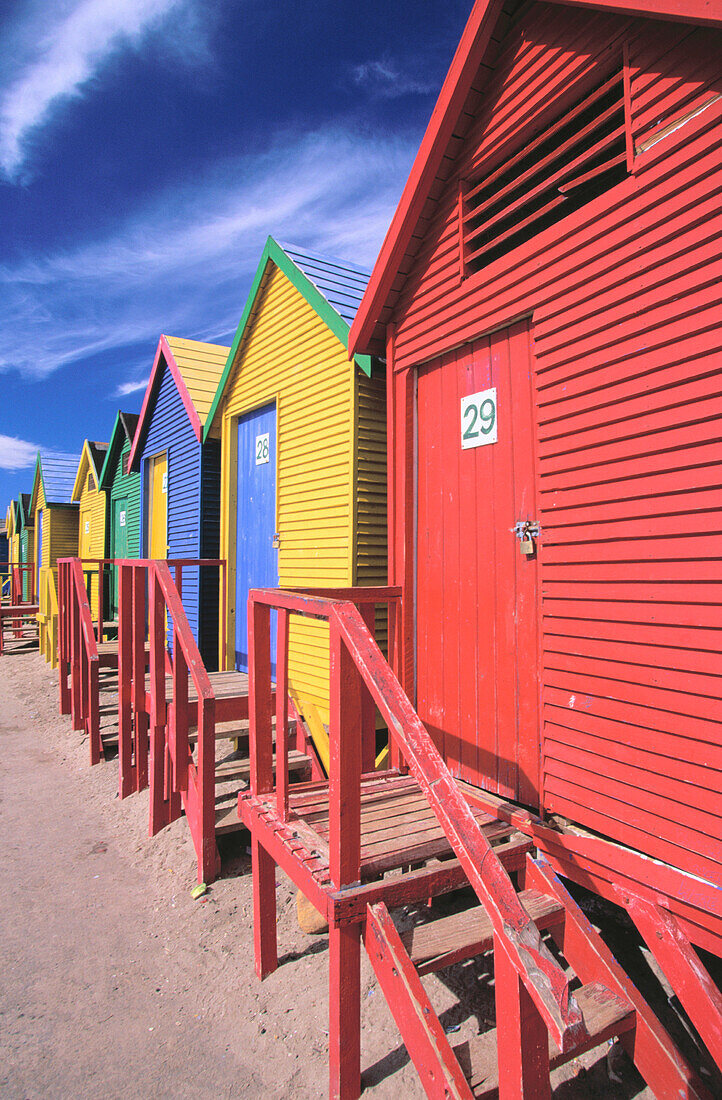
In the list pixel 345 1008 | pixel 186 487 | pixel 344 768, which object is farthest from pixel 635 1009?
pixel 186 487

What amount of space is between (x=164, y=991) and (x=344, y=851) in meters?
1.74

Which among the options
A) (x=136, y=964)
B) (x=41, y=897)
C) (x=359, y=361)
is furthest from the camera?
(x=359, y=361)

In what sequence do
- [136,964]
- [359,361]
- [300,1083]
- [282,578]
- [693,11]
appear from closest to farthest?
[693,11], [300,1083], [136,964], [359,361], [282,578]

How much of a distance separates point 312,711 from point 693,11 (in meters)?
5.06

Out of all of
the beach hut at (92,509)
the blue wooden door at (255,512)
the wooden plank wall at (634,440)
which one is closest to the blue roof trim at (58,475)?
the beach hut at (92,509)

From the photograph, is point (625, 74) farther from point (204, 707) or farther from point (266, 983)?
point (266, 983)

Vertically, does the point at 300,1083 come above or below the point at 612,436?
below

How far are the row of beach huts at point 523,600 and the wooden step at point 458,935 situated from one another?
0.01 metres

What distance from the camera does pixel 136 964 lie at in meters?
3.58

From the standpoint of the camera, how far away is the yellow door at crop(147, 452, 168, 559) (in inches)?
405

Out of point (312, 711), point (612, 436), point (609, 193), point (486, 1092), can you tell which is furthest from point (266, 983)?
point (609, 193)

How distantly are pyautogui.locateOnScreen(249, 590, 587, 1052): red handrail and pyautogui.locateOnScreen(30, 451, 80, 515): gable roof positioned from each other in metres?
19.7

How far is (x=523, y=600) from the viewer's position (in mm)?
3549

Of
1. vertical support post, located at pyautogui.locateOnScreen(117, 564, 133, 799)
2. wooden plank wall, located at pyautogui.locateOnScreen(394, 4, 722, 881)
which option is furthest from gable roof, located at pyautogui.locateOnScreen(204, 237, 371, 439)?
vertical support post, located at pyautogui.locateOnScreen(117, 564, 133, 799)
